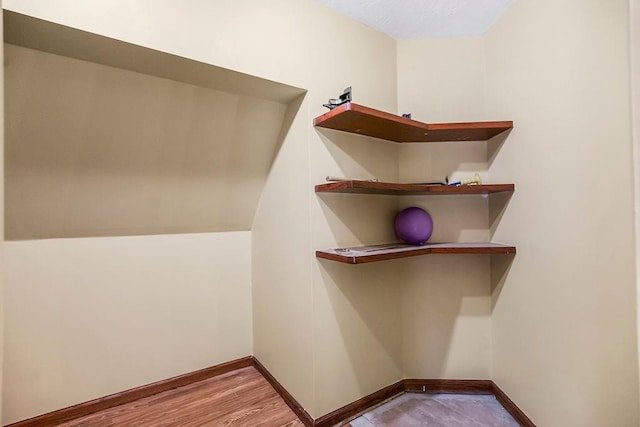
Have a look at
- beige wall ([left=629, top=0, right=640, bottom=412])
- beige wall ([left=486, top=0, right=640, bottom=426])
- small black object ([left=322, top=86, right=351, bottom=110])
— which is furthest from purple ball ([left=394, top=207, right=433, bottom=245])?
beige wall ([left=629, top=0, right=640, bottom=412])

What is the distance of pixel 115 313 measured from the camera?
182 cm

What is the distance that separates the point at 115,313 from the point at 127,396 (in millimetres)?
512

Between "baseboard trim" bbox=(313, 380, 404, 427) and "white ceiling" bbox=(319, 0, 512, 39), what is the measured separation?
2207 millimetres

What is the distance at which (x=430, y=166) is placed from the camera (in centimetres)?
196

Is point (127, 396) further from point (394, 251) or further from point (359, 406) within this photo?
point (394, 251)

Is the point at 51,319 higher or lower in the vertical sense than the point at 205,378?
higher

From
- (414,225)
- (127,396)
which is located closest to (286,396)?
(127,396)

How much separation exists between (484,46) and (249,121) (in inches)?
61.2

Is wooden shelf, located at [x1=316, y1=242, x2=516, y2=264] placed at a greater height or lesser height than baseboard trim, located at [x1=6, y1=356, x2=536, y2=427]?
greater

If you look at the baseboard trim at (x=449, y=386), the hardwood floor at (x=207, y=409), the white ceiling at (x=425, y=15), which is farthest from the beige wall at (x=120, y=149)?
the baseboard trim at (x=449, y=386)

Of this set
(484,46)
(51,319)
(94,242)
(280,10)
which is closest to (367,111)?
(280,10)

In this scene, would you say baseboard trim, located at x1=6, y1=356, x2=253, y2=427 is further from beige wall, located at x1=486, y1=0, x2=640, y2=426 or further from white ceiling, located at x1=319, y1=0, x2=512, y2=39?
white ceiling, located at x1=319, y1=0, x2=512, y2=39

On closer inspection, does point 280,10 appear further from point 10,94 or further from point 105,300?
point 105,300

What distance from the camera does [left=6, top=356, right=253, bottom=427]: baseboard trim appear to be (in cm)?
162
